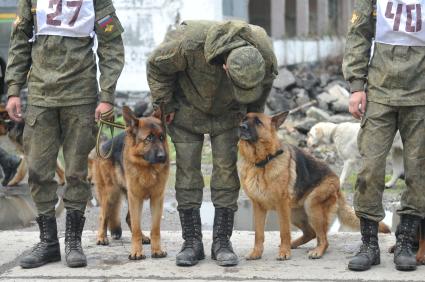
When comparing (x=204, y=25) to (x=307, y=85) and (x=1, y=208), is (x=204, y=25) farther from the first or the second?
(x=307, y=85)

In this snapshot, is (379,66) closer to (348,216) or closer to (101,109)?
(348,216)

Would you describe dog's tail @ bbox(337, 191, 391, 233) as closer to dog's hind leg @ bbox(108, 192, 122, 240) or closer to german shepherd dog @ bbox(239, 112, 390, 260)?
german shepherd dog @ bbox(239, 112, 390, 260)

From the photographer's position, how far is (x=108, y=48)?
17.8 feet

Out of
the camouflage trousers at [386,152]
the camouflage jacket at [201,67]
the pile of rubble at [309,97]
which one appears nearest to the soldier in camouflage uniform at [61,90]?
the camouflage jacket at [201,67]

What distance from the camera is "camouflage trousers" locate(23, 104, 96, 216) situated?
17.3 feet

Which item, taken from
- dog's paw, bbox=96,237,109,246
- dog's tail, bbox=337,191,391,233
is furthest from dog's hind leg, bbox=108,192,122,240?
dog's tail, bbox=337,191,391,233

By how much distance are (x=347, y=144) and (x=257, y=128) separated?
15.9 ft

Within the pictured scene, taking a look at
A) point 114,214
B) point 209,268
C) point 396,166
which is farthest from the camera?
point 396,166

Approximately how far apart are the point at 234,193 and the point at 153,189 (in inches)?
23.6

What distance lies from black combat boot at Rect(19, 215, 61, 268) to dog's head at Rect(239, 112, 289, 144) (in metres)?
1.50

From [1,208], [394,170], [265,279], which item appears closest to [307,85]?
[394,170]

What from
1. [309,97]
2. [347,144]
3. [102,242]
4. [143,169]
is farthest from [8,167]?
[309,97]

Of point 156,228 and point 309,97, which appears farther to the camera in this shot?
point 309,97

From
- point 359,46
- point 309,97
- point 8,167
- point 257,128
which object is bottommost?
point 309,97
